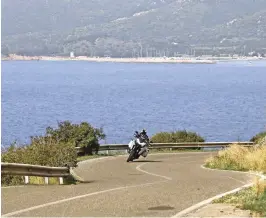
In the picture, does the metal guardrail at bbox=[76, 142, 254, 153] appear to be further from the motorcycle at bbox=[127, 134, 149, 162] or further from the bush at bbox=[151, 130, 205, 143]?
the motorcycle at bbox=[127, 134, 149, 162]

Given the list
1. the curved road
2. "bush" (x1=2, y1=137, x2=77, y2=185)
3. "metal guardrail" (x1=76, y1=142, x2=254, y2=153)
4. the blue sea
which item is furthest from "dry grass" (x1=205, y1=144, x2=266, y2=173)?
the blue sea

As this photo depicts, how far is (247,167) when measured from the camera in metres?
22.8

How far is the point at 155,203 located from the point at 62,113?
83.7 metres

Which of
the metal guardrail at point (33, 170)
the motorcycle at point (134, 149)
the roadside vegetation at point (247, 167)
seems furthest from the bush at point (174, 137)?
the metal guardrail at point (33, 170)

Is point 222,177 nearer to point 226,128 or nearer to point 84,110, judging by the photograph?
point 226,128

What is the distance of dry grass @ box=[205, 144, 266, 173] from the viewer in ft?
73.8

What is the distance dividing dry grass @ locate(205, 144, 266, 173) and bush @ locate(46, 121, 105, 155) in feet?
31.9

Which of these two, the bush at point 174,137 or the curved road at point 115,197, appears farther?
the bush at point 174,137

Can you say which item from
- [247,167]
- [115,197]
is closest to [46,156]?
[115,197]

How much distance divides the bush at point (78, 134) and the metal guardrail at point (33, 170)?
1621cm

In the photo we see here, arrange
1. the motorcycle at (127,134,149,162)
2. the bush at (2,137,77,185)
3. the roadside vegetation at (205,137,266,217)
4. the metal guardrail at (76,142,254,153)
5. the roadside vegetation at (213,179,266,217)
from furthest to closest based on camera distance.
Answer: the metal guardrail at (76,142,254,153) → the motorcycle at (127,134,149,162) → the bush at (2,137,77,185) → the roadside vegetation at (205,137,266,217) → the roadside vegetation at (213,179,266,217)

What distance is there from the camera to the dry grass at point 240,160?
2248 cm

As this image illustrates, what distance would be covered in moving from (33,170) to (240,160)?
9.11m

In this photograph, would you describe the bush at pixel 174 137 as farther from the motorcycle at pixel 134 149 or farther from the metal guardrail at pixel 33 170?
the metal guardrail at pixel 33 170
